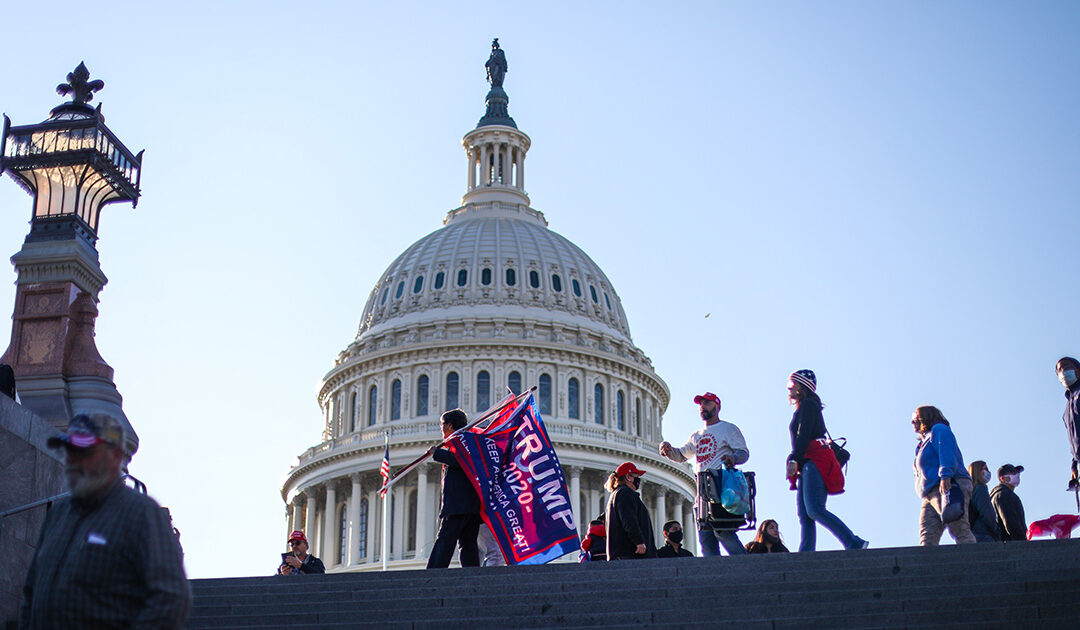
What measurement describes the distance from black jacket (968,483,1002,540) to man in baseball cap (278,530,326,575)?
6.61 metres

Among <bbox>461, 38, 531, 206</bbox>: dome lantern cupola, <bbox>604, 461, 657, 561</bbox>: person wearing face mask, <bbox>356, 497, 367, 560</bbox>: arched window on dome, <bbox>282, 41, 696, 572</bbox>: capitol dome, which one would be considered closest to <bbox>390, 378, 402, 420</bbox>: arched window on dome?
<bbox>282, 41, 696, 572</bbox>: capitol dome

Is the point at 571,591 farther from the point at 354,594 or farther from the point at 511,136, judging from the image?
the point at 511,136

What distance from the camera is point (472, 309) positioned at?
255 feet

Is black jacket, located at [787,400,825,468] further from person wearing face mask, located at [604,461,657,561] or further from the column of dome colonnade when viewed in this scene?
the column of dome colonnade

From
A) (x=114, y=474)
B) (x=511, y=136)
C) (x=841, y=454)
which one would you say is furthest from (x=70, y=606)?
(x=511, y=136)

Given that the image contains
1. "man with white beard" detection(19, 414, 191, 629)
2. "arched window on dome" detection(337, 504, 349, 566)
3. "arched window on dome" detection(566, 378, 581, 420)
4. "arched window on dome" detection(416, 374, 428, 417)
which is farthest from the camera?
"arched window on dome" detection(566, 378, 581, 420)

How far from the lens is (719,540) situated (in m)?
14.0

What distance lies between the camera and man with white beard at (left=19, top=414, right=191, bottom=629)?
587 centimetres

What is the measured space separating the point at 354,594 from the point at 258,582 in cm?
96

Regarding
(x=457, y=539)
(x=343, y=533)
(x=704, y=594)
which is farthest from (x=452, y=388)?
(x=704, y=594)

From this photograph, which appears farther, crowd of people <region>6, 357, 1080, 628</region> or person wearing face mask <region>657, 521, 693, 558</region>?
person wearing face mask <region>657, 521, 693, 558</region>

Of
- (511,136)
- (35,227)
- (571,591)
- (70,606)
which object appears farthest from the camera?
(511,136)

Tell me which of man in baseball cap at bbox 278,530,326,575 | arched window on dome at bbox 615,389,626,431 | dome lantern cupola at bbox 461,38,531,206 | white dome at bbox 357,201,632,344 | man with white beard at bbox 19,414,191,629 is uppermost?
dome lantern cupola at bbox 461,38,531,206

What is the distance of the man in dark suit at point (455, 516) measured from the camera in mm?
13492
